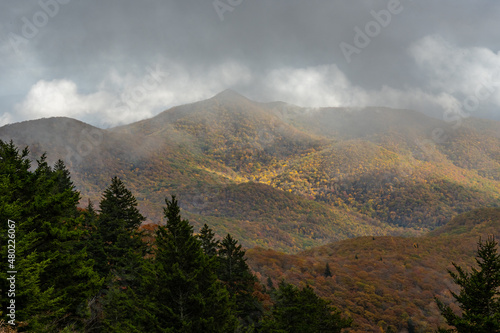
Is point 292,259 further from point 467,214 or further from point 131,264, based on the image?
point 467,214

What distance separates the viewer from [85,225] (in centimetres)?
3216

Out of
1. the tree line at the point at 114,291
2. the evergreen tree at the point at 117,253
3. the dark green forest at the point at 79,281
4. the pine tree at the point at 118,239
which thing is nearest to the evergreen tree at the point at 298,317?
the dark green forest at the point at 79,281

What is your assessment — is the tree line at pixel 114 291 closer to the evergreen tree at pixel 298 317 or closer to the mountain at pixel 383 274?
the evergreen tree at pixel 298 317

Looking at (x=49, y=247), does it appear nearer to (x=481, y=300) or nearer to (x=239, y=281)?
(x=239, y=281)

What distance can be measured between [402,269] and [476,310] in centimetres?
9467

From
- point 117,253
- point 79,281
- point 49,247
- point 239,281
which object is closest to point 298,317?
point 239,281

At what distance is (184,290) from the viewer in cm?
1489

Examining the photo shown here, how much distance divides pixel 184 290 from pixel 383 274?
95.9m

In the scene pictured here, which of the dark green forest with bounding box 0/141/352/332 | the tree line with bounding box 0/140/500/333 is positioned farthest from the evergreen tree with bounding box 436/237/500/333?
the dark green forest with bounding box 0/141/352/332

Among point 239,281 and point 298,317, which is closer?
point 298,317

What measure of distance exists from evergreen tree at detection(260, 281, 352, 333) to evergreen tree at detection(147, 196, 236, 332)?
717cm

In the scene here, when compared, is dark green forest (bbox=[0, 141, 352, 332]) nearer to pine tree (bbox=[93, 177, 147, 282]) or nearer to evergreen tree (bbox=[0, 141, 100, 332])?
evergreen tree (bbox=[0, 141, 100, 332])

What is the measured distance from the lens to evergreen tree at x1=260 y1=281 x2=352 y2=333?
21281mm

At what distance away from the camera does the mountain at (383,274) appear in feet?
215
